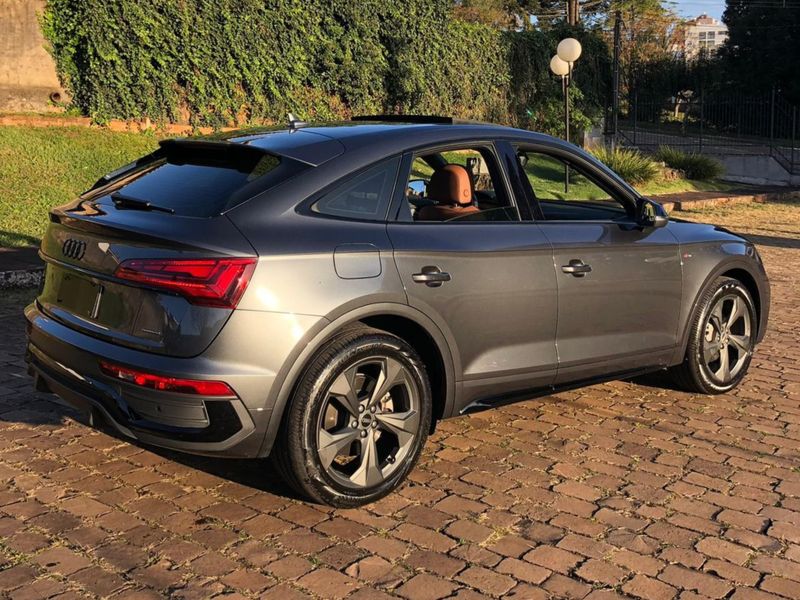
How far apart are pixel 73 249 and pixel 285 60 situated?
15.0 metres

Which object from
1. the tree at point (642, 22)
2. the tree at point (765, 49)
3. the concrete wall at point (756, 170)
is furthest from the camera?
the tree at point (642, 22)

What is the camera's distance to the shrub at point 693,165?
80.8 ft

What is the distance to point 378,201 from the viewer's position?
13.8 feet

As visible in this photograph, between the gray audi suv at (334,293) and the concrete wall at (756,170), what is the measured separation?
2563 cm

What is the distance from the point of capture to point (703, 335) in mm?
5688

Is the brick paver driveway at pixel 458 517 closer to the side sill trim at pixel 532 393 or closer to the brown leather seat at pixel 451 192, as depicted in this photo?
the side sill trim at pixel 532 393

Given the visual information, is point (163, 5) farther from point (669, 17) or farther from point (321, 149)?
point (669, 17)

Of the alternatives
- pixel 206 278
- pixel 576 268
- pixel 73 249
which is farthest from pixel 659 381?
pixel 73 249

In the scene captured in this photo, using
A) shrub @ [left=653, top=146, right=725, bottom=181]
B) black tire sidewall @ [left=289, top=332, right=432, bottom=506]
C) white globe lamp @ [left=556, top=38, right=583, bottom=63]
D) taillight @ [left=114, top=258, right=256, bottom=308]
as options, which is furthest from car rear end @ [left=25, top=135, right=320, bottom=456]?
shrub @ [left=653, top=146, right=725, bottom=181]

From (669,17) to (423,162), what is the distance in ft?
168

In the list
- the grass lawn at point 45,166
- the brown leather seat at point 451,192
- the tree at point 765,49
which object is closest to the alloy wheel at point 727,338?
the brown leather seat at point 451,192

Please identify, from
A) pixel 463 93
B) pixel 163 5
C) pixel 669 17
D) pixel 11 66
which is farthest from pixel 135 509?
pixel 669 17

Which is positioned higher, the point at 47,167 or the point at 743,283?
the point at 47,167

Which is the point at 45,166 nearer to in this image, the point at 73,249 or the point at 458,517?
the point at 73,249
